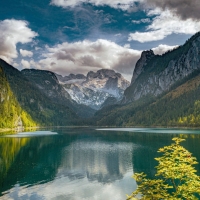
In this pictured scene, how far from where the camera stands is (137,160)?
75562mm

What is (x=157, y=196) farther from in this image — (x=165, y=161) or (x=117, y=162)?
(x=117, y=162)

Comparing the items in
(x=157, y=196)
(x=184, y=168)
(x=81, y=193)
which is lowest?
(x=81, y=193)

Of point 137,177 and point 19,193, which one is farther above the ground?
point 137,177

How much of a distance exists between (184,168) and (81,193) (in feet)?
88.5

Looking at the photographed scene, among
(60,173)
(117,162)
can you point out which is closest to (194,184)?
(60,173)

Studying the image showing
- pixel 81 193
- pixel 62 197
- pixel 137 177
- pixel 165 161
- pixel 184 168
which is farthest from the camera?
pixel 81 193

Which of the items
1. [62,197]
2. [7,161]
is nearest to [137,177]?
[62,197]

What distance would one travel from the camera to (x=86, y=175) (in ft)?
194

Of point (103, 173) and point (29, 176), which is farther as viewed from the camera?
point (103, 173)

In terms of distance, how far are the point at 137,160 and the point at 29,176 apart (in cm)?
3423

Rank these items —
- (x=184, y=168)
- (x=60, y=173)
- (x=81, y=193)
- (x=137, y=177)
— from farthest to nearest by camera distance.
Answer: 1. (x=60, y=173)
2. (x=81, y=193)
3. (x=137, y=177)
4. (x=184, y=168)

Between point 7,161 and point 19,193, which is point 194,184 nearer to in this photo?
point 19,193

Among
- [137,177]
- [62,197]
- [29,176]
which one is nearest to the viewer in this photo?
[137,177]

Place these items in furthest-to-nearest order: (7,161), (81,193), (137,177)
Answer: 1. (7,161)
2. (81,193)
3. (137,177)
